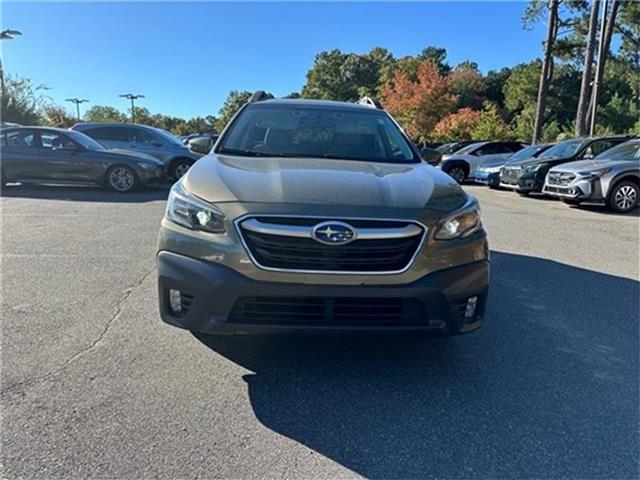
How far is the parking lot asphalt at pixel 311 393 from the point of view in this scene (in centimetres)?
231

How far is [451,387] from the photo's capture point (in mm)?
2986

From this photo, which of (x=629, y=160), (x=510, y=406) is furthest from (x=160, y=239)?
(x=629, y=160)

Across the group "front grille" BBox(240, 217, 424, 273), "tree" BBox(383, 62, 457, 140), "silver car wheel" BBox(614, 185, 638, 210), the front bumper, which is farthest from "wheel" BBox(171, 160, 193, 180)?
"tree" BBox(383, 62, 457, 140)

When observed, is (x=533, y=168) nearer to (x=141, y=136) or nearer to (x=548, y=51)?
(x=141, y=136)

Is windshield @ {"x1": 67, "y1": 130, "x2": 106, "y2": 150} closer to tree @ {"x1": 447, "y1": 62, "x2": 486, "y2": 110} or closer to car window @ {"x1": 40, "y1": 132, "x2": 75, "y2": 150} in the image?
car window @ {"x1": 40, "y1": 132, "x2": 75, "y2": 150}

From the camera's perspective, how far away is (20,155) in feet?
38.0

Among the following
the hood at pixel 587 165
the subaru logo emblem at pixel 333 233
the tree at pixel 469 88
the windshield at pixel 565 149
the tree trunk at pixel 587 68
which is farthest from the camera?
the tree at pixel 469 88

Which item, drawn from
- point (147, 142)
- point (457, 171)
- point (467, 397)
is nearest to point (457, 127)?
point (457, 171)

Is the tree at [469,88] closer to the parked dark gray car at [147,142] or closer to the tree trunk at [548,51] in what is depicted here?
the tree trunk at [548,51]

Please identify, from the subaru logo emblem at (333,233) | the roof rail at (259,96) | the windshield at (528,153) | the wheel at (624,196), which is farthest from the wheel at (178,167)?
the subaru logo emblem at (333,233)

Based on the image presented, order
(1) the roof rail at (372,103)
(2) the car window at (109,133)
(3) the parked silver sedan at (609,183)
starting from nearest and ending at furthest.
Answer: (1) the roof rail at (372,103) < (3) the parked silver sedan at (609,183) < (2) the car window at (109,133)

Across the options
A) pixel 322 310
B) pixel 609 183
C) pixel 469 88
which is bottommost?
pixel 322 310

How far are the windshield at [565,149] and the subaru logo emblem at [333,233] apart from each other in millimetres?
12257

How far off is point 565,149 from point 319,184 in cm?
1238
